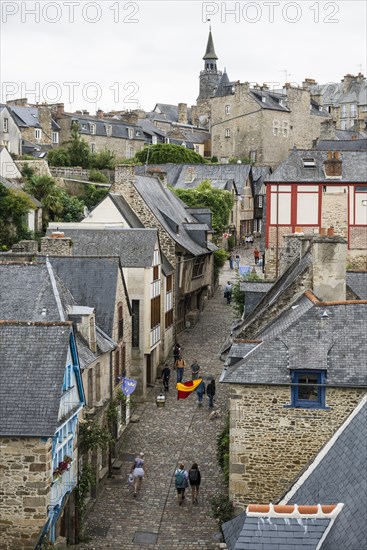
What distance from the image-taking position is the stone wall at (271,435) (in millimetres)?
18172

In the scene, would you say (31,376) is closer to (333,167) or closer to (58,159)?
(333,167)

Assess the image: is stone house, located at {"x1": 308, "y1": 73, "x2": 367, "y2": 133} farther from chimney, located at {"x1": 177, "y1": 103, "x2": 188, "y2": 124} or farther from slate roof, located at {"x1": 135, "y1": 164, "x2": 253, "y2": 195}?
slate roof, located at {"x1": 135, "y1": 164, "x2": 253, "y2": 195}

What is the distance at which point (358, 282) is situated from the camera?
24188 mm

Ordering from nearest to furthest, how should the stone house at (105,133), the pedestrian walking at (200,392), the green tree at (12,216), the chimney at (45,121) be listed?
the pedestrian walking at (200,392) < the green tree at (12,216) < the chimney at (45,121) < the stone house at (105,133)

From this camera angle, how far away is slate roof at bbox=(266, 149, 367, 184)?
39906mm

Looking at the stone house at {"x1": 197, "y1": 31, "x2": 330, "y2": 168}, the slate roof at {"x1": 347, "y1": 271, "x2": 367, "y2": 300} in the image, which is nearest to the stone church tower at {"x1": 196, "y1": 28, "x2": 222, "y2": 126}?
the stone house at {"x1": 197, "y1": 31, "x2": 330, "y2": 168}

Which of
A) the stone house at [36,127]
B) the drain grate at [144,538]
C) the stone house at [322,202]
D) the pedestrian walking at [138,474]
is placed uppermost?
the stone house at [36,127]

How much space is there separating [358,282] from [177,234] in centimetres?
1925

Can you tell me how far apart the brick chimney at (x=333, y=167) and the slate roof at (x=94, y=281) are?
15538 millimetres

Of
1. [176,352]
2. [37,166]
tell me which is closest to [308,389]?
[176,352]

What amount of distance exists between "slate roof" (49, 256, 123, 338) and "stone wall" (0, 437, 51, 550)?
32.7 ft

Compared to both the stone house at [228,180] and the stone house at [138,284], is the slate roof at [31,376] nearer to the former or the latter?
the stone house at [138,284]

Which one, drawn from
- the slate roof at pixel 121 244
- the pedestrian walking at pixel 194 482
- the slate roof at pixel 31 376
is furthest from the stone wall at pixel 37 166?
the slate roof at pixel 31 376

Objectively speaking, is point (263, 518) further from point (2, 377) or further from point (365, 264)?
point (365, 264)
